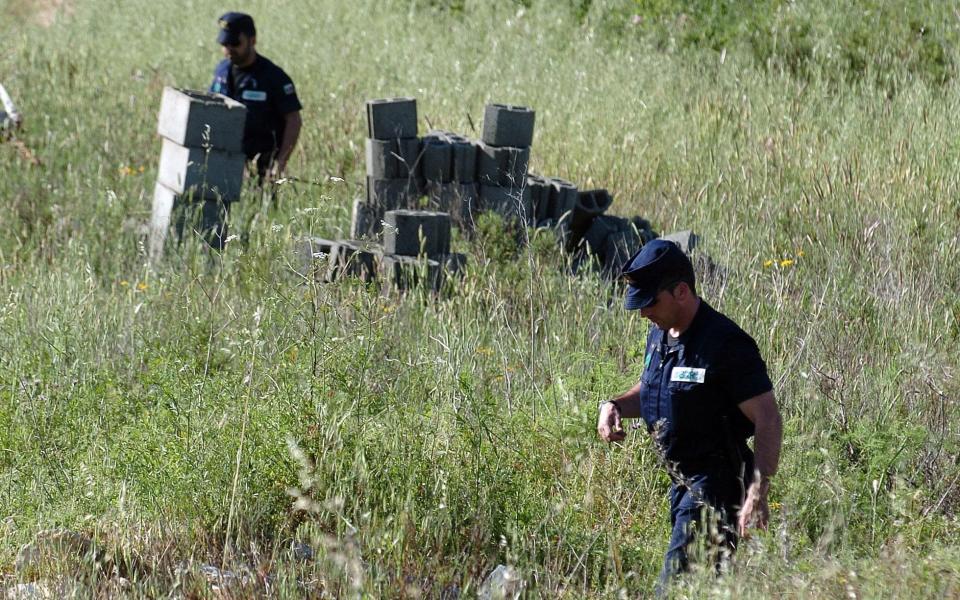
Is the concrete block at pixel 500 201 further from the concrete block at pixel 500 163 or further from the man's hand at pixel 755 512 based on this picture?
the man's hand at pixel 755 512

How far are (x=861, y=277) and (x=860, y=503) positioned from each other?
2061mm

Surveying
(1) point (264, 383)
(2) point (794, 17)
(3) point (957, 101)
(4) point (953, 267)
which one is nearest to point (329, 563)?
(1) point (264, 383)

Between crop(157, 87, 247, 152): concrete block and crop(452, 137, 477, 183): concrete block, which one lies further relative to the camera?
crop(452, 137, 477, 183): concrete block

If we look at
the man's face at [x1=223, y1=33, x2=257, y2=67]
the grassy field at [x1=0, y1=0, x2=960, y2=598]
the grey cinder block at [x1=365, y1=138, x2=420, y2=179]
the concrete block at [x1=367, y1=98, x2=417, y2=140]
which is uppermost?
the man's face at [x1=223, y1=33, x2=257, y2=67]

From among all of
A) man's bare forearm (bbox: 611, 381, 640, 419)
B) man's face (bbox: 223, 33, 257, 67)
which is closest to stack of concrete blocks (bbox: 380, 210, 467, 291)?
man's face (bbox: 223, 33, 257, 67)

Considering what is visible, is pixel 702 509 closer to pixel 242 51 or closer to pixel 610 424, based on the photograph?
pixel 610 424

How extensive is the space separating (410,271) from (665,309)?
3316mm

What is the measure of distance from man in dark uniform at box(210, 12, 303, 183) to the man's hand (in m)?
5.47

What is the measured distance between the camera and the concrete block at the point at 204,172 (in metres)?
7.26

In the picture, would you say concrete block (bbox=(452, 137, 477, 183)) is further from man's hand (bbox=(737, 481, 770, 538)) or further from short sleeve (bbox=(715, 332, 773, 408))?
man's hand (bbox=(737, 481, 770, 538))

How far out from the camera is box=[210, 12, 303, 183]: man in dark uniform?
8203mm

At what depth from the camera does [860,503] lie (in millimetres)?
4156

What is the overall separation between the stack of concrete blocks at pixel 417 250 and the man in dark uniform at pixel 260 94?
5.07 feet

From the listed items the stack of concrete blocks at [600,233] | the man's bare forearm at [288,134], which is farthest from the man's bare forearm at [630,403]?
the man's bare forearm at [288,134]
